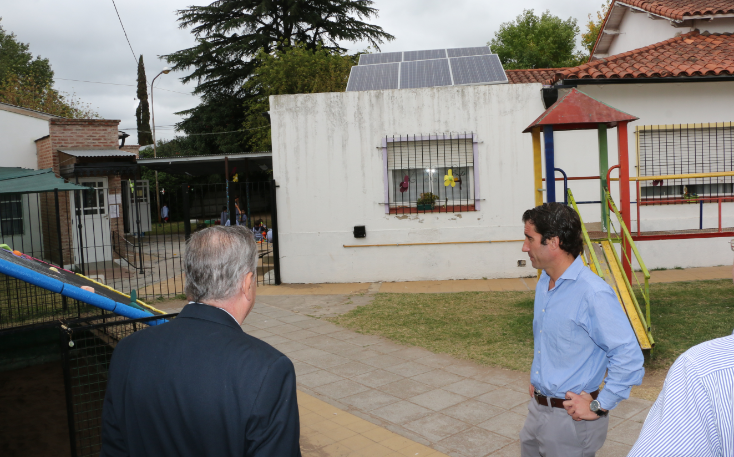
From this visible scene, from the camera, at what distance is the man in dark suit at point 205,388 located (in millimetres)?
1708

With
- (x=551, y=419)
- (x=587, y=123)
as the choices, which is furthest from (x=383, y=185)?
(x=551, y=419)

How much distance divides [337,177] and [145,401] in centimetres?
1003

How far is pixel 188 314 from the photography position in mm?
1862

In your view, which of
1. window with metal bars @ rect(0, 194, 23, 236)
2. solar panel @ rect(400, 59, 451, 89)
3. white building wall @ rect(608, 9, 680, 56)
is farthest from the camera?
window with metal bars @ rect(0, 194, 23, 236)

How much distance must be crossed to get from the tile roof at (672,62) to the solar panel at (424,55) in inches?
151

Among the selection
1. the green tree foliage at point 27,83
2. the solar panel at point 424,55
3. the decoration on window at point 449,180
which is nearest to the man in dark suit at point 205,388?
the decoration on window at point 449,180

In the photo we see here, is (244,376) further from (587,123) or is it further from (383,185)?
(383,185)

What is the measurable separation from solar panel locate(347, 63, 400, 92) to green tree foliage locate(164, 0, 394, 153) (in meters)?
16.1

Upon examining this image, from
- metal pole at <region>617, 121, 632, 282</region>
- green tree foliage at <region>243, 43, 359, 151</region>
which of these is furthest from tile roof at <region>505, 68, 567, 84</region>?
green tree foliage at <region>243, 43, 359, 151</region>

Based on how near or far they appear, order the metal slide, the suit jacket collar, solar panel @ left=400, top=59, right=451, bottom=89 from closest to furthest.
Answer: the suit jacket collar < the metal slide < solar panel @ left=400, top=59, right=451, bottom=89

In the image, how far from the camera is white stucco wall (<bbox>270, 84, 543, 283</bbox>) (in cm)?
1141

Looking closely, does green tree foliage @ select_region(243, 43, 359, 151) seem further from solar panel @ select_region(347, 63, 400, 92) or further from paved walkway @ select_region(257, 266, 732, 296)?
paved walkway @ select_region(257, 266, 732, 296)

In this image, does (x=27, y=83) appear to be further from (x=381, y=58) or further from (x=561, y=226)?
(x=561, y=226)

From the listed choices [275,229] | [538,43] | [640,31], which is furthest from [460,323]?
[538,43]
